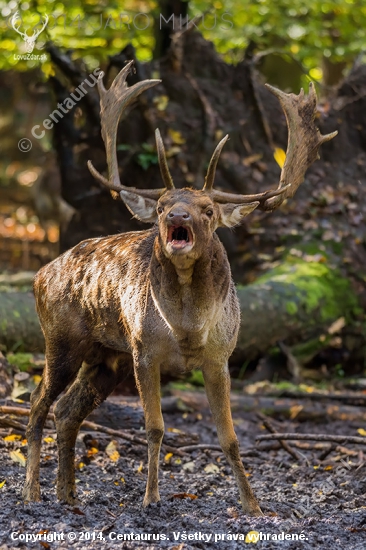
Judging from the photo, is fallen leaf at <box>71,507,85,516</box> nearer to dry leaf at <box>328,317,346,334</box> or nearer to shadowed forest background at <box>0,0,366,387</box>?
shadowed forest background at <box>0,0,366,387</box>

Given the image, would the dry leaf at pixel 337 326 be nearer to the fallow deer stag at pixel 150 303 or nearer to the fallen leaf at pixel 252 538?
the fallow deer stag at pixel 150 303

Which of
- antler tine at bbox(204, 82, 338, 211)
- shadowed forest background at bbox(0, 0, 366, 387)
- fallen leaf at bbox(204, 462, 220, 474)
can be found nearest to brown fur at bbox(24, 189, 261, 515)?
antler tine at bbox(204, 82, 338, 211)

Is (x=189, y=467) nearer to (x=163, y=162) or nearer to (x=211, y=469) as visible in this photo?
(x=211, y=469)

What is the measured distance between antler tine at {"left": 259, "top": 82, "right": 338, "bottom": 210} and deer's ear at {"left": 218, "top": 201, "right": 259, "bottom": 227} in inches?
18.5

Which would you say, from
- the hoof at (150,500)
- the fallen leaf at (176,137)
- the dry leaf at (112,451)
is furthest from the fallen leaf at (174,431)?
the fallen leaf at (176,137)

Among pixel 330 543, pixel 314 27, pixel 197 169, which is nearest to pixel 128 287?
pixel 330 543

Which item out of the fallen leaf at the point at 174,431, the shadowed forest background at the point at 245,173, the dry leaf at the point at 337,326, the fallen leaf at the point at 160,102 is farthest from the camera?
the fallen leaf at the point at 160,102

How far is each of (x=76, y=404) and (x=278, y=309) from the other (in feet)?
16.4

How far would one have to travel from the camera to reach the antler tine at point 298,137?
624 centimetres

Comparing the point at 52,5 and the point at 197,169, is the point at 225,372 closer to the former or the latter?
the point at 197,169

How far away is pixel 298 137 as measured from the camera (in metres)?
6.35

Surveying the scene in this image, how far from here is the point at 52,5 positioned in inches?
552

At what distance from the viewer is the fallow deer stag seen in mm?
5469

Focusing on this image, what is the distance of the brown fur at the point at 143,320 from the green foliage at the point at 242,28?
9723mm
